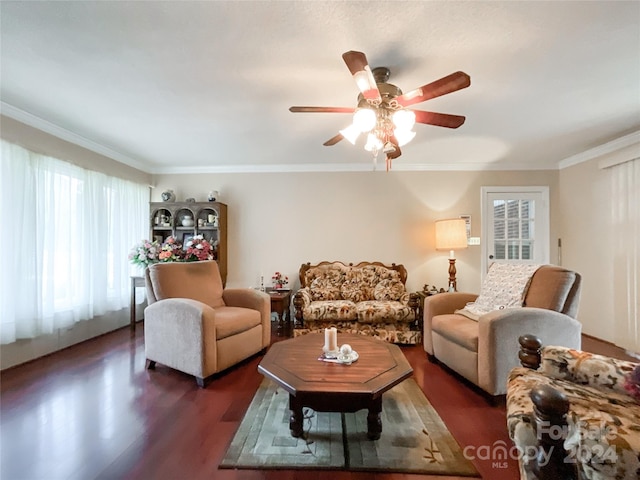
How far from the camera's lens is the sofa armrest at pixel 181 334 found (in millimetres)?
2408

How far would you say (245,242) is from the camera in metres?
4.52

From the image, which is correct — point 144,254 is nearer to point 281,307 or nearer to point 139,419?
point 281,307

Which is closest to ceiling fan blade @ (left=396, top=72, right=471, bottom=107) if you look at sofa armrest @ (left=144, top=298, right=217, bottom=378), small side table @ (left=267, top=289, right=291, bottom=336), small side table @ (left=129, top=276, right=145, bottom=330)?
sofa armrest @ (left=144, top=298, right=217, bottom=378)

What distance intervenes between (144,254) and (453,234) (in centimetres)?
405

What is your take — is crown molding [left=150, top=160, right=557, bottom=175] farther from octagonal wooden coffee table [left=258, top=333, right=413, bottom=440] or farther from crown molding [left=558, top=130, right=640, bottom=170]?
octagonal wooden coffee table [left=258, top=333, right=413, bottom=440]

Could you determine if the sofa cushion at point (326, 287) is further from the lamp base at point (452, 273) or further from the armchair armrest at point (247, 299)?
the lamp base at point (452, 273)

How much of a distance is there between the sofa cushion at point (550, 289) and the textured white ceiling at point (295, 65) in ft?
4.77

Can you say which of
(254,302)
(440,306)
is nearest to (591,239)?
(440,306)

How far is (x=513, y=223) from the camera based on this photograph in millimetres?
4426

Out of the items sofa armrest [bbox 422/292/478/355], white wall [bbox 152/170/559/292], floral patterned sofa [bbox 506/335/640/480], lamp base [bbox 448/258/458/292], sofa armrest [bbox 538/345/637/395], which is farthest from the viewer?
white wall [bbox 152/170/559/292]

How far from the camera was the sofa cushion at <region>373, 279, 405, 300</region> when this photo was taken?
3777 millimetres

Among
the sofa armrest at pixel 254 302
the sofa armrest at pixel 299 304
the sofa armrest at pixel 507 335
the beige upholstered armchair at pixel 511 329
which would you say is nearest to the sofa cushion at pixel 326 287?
the sofa armrest at pixel 299 304

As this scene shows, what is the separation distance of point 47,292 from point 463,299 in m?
4.21

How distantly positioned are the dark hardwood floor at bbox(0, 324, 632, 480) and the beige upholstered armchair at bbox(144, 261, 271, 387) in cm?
18
